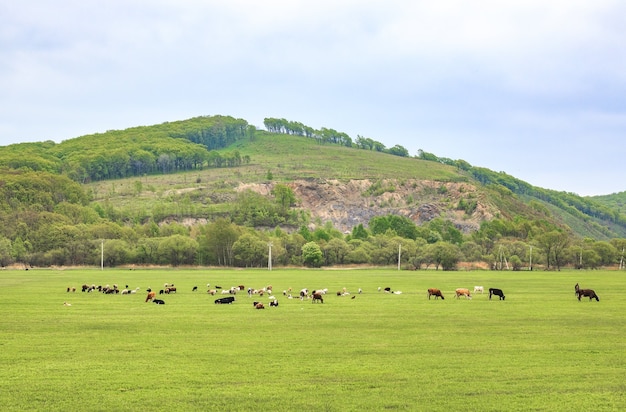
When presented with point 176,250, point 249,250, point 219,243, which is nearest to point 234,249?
point 249,250

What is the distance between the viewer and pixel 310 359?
2111 centimetres

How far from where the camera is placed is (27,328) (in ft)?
92.8

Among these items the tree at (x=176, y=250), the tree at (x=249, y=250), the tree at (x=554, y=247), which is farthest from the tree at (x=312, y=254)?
the tree at (x=554, y=247)

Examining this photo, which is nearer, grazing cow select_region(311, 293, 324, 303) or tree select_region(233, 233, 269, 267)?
grazing cow select_region(311, 293, 324, 303)

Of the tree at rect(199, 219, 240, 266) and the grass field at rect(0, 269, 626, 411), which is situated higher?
the tree at rect(199, 219, 240, 266)

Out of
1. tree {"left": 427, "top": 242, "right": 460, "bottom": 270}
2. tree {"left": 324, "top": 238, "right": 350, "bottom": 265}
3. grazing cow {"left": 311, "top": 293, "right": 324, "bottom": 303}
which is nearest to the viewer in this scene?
grazing cow {"left": 311, "top": 293, "right": 324, "bottom": 303}

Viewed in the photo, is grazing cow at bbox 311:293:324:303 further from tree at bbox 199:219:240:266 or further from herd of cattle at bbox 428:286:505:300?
tree at bbox 199:219:240:266

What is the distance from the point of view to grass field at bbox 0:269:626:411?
16.3m

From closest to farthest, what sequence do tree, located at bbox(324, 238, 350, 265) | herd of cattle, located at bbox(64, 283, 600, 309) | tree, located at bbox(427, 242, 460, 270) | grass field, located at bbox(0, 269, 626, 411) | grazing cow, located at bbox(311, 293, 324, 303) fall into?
grass field, located at bbox(0, 269, 626, 411)
herd of cattle, located at bbox(64, 283, 600, 309)
grazing cow, located at bbox(311, 293, 324, 303)
tree, located at bbox(427, 242, 460, 270)
tree, located at bbox(324, 238, 350, 265)

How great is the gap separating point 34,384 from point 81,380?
123 cm

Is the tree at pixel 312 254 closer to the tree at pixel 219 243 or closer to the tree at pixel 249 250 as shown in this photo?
the tree at pixel 249 250

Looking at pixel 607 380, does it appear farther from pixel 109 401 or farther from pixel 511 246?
pixel 511 246

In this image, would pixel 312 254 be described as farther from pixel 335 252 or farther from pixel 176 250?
pixel 176 250

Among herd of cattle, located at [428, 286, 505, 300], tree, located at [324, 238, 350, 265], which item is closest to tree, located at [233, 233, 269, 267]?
tree, located at [324, 238, 350, 265]
